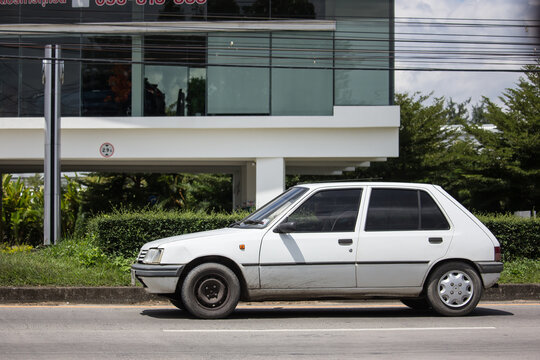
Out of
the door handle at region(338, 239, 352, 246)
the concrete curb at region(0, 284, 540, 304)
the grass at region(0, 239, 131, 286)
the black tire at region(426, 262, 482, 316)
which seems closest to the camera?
the door handle at region(338, 239, 352, 246)

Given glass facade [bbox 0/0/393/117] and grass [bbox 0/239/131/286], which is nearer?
grass [bbox 0/239/131/286]

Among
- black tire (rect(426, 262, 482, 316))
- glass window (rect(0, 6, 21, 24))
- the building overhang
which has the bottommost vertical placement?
black tire (rect(426, 262, 482, 316))

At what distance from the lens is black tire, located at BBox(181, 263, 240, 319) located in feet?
28.3

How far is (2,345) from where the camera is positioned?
7172 mm

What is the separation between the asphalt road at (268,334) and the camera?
679 centimetres

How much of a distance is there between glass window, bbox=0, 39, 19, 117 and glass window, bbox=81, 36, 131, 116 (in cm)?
221

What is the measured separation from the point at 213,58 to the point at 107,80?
3392 millimetres

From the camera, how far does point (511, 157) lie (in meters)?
27.7

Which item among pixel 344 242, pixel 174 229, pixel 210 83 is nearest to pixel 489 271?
pixel 344 242

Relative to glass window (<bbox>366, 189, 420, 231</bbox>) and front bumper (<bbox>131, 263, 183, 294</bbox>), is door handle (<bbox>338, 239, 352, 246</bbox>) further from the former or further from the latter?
front bumper (<bbox>131, 263, 183, 294</bbox>)

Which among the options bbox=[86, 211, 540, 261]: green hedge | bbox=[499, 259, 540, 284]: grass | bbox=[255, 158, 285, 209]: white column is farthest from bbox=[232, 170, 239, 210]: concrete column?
bbox=[499, 259, 540, 284]: grass

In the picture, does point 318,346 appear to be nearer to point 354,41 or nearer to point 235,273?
point 235,273

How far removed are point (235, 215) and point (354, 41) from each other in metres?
9.16

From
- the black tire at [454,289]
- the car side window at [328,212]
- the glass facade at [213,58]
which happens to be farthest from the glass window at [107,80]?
the black tire at [454,289]
